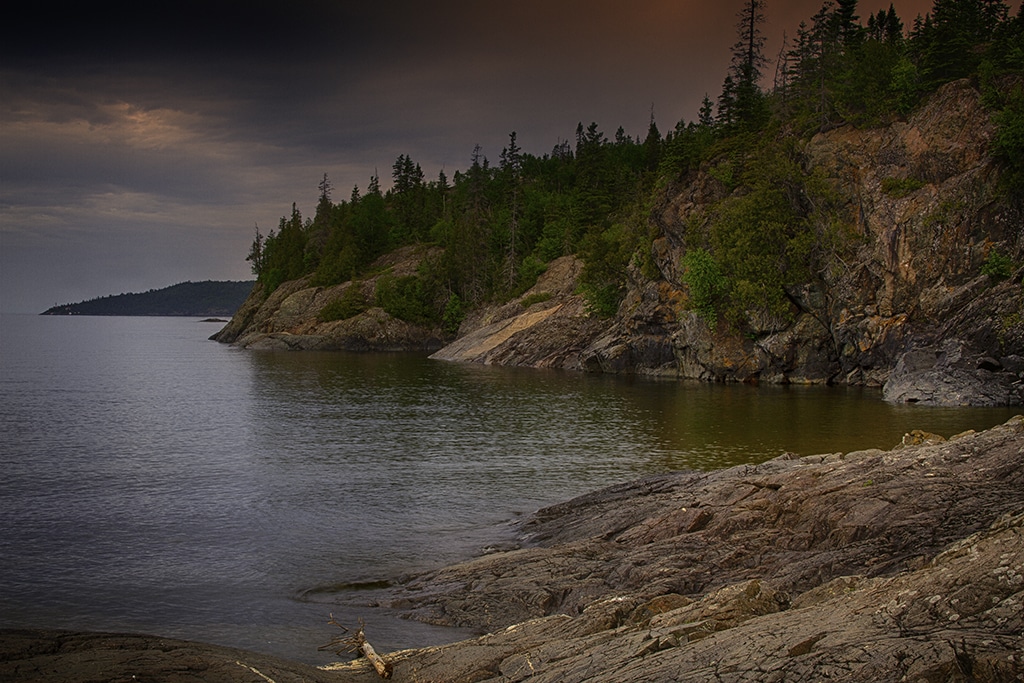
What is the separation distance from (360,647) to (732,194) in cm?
7141

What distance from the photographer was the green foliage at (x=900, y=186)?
60.7 m

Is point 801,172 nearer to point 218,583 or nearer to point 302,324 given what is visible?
point 218,583

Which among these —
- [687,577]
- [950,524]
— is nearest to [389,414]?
[687,577]

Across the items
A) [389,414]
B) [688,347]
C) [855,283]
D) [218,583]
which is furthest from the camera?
[688,347]

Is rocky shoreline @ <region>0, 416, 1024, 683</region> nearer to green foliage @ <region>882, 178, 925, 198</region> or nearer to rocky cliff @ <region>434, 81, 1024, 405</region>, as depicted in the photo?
rocky cliff @ <region>434, 81, 1024, 405</region>

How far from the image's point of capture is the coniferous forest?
→ 65750mm

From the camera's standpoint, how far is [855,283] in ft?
204

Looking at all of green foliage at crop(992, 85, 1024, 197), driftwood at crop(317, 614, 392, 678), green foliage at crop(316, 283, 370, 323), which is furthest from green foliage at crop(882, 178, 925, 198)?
green foliage at crop(316, 283, 370, 323)

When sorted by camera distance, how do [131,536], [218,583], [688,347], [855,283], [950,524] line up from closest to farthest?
1. [950,524]
2. [218,583]
3. [131,536]
4. [855,283]
5. [688,347]

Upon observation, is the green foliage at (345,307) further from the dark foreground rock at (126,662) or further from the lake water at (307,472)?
the dark foreground rock at (126,662)

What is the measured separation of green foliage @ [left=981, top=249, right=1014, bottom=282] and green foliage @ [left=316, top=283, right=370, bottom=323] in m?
90.9

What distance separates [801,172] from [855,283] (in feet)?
43.2

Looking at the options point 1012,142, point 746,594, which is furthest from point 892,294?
point 746,594

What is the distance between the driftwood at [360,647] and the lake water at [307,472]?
515 millimetres
